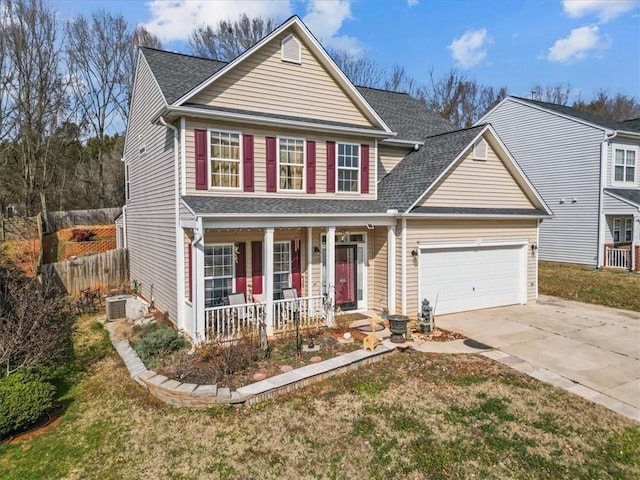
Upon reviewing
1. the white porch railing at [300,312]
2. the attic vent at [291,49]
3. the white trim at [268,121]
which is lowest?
the white porch railing at [300,312]

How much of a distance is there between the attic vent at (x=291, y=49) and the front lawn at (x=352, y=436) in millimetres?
8999

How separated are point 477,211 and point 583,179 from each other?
36.2 feet

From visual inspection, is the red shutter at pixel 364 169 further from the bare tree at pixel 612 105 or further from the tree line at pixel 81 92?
the bare tree at pixel 612 105

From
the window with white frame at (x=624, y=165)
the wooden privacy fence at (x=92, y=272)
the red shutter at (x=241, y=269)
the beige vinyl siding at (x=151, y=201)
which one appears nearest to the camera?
the beige vinyl siding at (x=151, y=201)

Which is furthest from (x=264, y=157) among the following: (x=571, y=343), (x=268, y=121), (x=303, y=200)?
(x=571, y=343)

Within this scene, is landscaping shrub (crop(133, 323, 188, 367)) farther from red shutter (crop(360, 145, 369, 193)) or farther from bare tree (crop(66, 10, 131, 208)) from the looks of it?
bare tree (crop(66, 10, 131, 208))

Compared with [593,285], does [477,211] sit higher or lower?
higher

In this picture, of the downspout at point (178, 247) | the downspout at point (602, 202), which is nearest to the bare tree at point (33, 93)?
the downspout at point (178, 247)

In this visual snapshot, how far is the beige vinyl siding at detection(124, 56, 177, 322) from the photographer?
35.8 feet

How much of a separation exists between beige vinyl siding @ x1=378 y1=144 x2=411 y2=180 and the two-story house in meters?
0.06

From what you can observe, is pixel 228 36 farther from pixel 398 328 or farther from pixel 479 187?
pixel 398 328

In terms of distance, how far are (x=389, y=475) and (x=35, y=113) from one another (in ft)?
91.4

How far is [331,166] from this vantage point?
39.8 ft

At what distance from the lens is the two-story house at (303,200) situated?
10109 mm
